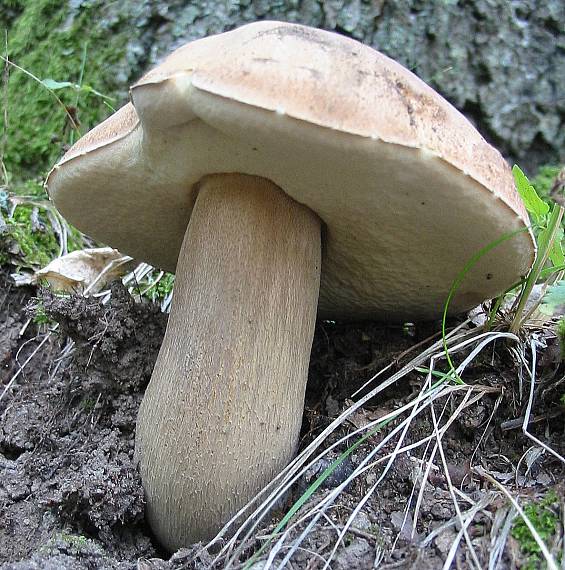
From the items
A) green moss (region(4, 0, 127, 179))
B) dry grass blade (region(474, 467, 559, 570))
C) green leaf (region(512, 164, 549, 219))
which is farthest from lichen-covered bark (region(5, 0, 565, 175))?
dry grass blade (region(474, 467, 559, 570))

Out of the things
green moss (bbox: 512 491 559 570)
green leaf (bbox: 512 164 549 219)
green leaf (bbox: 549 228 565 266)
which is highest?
green leaf (bbox: 512 164 549 219)

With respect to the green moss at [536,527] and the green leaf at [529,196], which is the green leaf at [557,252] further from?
the green moss at [536,527]

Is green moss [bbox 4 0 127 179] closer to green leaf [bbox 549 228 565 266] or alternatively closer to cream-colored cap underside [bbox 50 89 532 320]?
cream-colored cap underside [bbox 50 89 532 320]

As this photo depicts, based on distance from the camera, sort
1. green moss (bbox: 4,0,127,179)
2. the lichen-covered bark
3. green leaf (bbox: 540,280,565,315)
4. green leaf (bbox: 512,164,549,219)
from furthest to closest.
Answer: green moss (bbox: 4,0,127,179)
the lichen-covered bark
green leaf (bbox: 512,164,549,219)
green leaf (bbox: 540,280,565,315)

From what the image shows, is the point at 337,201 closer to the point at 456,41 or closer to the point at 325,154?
the point at 325,154

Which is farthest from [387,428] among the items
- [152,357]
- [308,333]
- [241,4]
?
[241,4]

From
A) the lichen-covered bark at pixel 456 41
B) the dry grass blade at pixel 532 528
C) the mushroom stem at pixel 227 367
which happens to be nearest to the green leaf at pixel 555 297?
the dry grass blade at pixel 532 528

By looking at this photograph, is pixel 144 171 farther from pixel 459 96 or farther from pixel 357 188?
pixel 459 96
